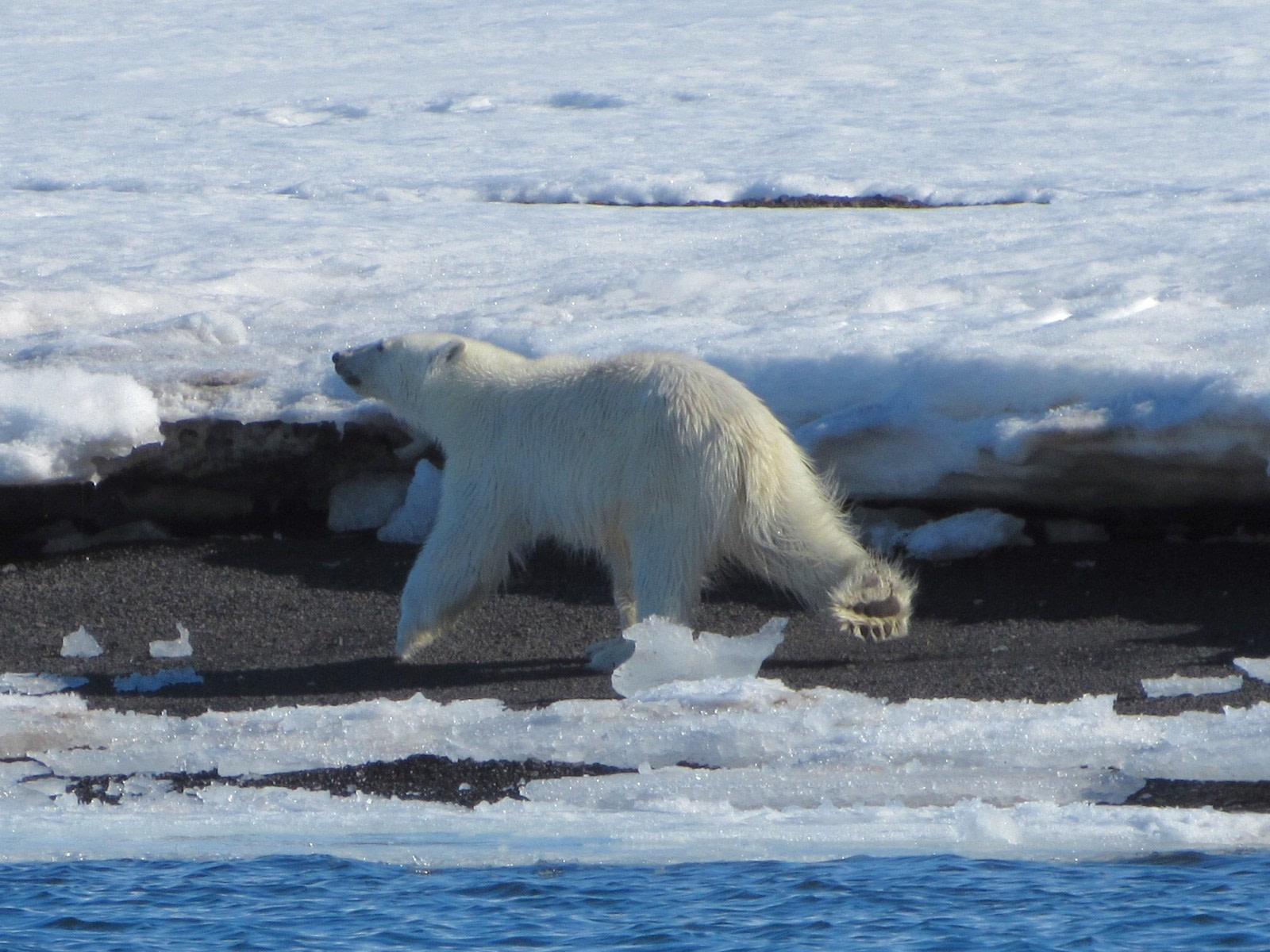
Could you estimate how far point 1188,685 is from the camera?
4906 millimetres

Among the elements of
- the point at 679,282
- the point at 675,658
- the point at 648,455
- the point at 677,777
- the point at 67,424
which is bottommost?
the point at 677,777

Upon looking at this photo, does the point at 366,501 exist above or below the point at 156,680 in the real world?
above

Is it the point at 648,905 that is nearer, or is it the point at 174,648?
the point at 648,905

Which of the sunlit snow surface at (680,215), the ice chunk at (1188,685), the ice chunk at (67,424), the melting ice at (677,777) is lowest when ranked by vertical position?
the melting ice at (677,777)

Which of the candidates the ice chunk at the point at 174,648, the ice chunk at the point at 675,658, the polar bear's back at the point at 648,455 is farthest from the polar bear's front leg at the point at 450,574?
the ice chunk at the point at 174,648

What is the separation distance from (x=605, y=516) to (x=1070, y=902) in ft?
7.48

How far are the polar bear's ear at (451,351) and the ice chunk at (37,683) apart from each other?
1.71 m

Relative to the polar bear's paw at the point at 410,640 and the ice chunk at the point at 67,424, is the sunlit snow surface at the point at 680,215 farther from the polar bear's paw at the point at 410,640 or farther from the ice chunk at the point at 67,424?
the polar bear's paw at the point at 410,640

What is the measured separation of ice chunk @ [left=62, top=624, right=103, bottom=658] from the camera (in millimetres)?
6029

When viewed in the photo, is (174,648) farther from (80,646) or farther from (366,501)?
(366,501)

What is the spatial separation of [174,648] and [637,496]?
1996mm

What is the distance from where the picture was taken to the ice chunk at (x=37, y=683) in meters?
5.47

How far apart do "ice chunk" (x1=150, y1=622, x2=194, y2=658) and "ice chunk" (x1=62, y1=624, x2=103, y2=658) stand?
0.21 metres

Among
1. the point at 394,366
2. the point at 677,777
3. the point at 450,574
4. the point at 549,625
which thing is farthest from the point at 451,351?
the point at 677,777
